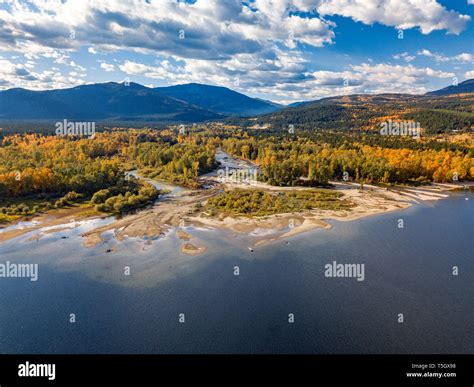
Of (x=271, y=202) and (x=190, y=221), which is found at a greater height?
(x=271, y=202)

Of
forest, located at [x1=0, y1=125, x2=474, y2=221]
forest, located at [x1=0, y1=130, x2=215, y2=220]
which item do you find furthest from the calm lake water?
→ forest, located at [x1=0, y1=125, x2=474, y2=221]

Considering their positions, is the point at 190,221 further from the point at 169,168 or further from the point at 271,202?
the point at 169,168

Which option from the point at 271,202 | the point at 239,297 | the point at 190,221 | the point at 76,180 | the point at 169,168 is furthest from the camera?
the point at 169,168

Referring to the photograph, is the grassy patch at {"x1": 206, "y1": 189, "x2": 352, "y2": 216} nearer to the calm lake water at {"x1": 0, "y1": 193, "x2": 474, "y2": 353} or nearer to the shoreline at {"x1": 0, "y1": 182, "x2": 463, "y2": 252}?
the shoreline at {"x1": 0, "y1": 182, "x2": 463, "y2": 252}

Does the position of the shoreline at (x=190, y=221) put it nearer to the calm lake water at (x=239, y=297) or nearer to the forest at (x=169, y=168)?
the calm lake water at (x=239, y=297)

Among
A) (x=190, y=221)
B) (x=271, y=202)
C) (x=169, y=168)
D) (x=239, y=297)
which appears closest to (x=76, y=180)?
(x=190, y=221)

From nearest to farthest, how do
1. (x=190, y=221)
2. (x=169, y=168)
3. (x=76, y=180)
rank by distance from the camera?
(x=190, y=221) < (x=76, y=180) < (x=169, y=168)

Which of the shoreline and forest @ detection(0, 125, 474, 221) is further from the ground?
forest @ detection(0, 125, 474, 221)

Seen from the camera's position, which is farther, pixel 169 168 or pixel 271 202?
pixel 169 168
